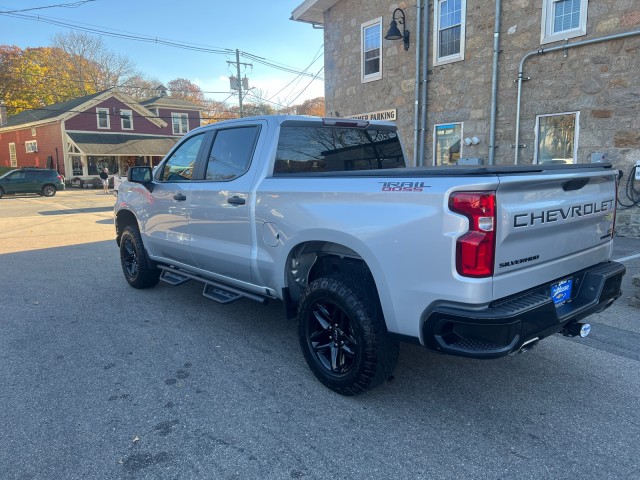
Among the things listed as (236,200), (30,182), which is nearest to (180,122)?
(30,182)

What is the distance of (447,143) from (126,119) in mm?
31916

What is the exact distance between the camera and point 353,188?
306cm

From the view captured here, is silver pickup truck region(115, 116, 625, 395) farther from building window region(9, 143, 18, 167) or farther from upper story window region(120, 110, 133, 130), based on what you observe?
building window region(9, 143, 18, 167)

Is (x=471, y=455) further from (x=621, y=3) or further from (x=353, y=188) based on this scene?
(x=621, y=3)

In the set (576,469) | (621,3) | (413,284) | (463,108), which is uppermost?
(621,3)

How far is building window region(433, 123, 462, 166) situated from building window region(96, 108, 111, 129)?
101 feet

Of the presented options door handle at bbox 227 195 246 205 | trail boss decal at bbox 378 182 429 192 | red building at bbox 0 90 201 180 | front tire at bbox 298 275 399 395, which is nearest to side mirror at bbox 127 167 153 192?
door handle at bbox 227 195 246 205

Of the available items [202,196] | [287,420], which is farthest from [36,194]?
[287,420]

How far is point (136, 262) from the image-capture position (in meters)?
6.00

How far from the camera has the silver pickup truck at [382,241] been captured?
2527mm

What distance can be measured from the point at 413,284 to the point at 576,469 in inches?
51.6

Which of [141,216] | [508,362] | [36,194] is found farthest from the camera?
[36,194]

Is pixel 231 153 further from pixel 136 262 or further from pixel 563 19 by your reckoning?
pixel 563 19

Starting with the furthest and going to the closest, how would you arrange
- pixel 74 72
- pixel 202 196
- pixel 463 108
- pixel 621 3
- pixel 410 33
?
pixel 74 72 < pixel 410 33 < pixel 463 108 < pixel 621 3 < pixel 202 196
